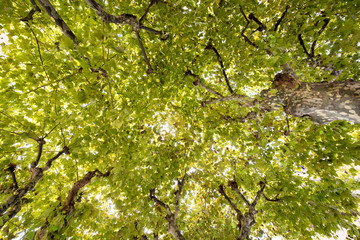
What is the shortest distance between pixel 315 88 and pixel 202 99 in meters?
3.54

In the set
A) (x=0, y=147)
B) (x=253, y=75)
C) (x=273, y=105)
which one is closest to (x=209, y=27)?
(x=253, y=75)

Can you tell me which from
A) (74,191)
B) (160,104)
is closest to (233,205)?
(160,104)

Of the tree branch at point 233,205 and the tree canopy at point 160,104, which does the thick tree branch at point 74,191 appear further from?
the tree branch at point 233,205

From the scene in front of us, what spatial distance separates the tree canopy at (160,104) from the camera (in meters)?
2.71

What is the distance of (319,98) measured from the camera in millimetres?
2863

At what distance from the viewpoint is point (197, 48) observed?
4.66m

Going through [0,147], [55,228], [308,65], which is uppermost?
[308,65]

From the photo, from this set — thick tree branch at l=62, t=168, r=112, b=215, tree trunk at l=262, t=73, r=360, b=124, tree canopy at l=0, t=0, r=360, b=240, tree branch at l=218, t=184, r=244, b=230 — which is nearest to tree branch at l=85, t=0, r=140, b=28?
tree canopy at l=0, t=0, r=360, b=240

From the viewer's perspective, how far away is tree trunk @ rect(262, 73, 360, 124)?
2521mm

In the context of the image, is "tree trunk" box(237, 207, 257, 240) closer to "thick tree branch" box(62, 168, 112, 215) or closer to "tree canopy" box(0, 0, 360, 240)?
"tree canopy" box(0, 0, 360, 240)

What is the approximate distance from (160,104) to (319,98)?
4140 millimetres

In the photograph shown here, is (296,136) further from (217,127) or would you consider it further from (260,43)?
(260,43)

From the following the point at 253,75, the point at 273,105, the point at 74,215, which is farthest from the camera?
the point at 253,75

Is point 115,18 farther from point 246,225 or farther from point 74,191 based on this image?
point 246,225
